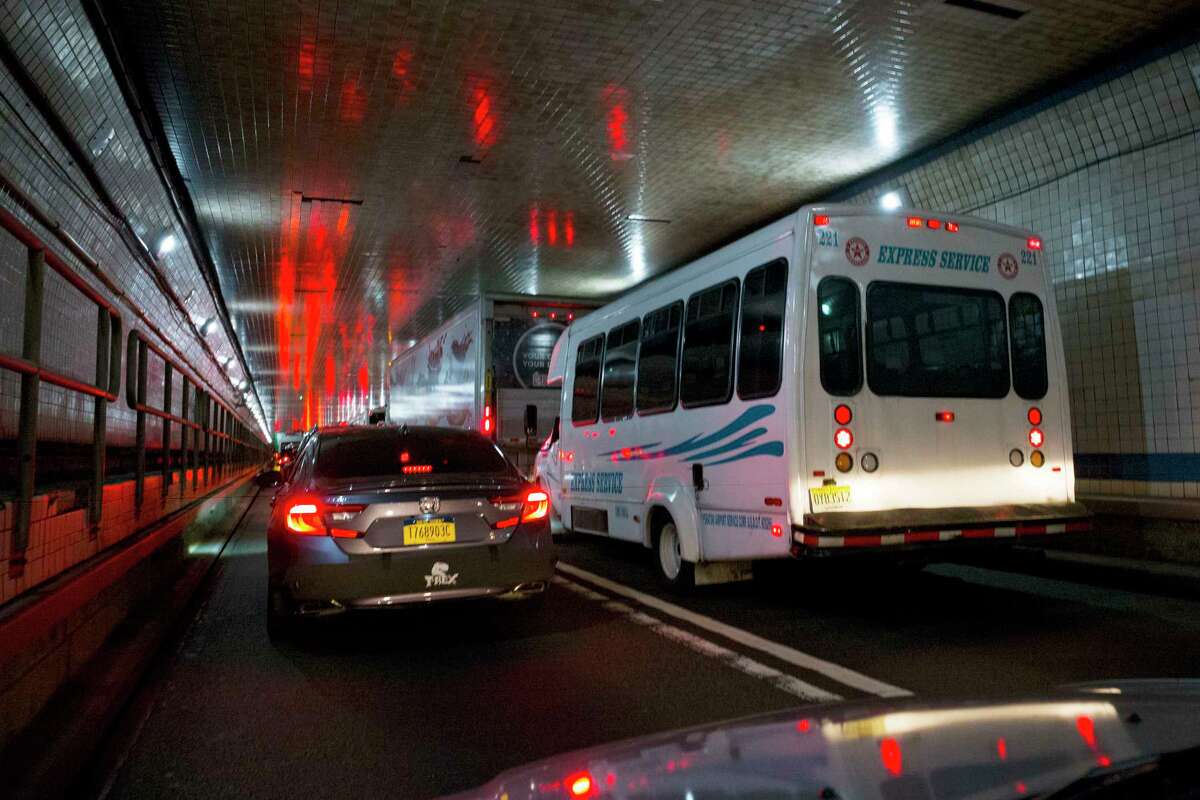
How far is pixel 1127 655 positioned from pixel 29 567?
617cm

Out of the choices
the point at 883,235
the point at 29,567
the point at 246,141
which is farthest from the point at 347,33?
the point at 29,567

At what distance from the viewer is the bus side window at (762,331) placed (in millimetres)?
6664

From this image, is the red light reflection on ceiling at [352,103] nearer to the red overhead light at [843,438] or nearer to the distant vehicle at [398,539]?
the distant vehicle at [398,539]

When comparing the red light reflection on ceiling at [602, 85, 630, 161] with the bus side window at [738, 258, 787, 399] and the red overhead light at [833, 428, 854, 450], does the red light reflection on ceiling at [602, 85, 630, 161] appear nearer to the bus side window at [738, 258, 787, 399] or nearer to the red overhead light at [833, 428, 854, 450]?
the bus side window at [738, 258, 787, 399]

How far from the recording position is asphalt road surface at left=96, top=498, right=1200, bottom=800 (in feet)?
13.1

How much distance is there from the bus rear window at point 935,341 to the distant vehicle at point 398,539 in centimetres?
276

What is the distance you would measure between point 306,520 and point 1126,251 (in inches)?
326

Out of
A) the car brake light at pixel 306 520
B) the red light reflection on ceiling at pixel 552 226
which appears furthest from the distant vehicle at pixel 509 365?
the car brake light at pixel 306 520

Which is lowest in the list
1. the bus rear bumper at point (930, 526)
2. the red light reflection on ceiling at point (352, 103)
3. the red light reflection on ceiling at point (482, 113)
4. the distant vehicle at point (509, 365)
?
the bus rear bumper at point (930, 526)

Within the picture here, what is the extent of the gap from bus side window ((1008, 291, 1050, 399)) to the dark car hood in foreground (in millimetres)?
5070

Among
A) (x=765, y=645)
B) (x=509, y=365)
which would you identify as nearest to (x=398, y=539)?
(x=765, y=645)

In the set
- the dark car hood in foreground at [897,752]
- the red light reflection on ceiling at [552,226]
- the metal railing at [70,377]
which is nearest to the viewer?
the dark car hood in foreground at [897,752]

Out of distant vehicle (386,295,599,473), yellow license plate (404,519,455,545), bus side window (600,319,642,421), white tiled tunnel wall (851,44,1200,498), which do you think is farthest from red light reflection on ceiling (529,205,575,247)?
yellow license plate (404,519,455,545)

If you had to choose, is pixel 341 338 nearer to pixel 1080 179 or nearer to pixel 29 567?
pixel 1080 179
